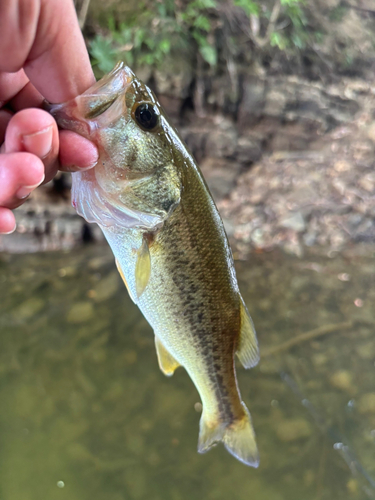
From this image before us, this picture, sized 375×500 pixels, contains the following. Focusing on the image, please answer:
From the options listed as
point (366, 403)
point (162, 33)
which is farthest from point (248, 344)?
point (162, 33)

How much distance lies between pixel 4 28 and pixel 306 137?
13.5 ft

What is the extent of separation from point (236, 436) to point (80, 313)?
1821mm

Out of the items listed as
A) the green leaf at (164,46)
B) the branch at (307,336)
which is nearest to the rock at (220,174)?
the green leaf at (164,46)

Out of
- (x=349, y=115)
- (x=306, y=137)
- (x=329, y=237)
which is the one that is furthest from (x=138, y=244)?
(x=349, y=115)

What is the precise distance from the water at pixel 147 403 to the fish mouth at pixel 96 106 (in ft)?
6.33

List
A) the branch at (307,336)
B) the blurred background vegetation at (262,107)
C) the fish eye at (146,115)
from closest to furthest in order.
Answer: the fish eye at (146,115) → the branch at (307,336) → the blurred background vegetation at (262,107)

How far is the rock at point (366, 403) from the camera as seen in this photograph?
93.3 inches

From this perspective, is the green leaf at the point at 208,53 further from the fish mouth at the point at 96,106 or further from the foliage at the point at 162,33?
the fish mouth at the point at 96,106

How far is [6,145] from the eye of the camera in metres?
0.83

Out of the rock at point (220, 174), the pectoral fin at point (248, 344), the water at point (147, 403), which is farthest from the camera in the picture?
the rock at point (220, 174)

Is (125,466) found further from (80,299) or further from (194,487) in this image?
(80,299)

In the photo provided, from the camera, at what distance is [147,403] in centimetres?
226

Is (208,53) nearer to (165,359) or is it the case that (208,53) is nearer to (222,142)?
(222,142)

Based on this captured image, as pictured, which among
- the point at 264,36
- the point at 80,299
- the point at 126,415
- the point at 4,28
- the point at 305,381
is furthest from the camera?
the point at 264,36
